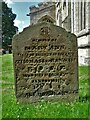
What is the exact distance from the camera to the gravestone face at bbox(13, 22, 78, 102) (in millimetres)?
6262

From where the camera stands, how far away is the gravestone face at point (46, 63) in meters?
6.26

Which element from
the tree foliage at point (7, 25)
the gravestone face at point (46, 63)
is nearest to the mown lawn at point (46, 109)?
the gravestone face at point (46, 63)

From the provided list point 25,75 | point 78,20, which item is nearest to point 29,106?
point 25,75

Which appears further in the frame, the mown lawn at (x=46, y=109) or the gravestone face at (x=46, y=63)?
the gravestone face at (x=46, y=63)

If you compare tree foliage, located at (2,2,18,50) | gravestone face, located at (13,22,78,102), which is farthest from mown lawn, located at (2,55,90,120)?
tree foliage, located at (2,2,18,50)

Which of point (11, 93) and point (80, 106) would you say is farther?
point (11, 93)

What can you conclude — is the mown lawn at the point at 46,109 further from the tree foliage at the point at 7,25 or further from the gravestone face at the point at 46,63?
the tree foliage at the point at 7,25

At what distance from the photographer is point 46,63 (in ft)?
20.7

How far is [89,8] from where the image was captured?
16.1 metres

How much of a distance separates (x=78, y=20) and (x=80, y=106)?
14.8 m

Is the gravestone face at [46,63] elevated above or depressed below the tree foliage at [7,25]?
below

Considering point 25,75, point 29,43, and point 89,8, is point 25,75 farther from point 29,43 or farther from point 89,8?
point 89,8

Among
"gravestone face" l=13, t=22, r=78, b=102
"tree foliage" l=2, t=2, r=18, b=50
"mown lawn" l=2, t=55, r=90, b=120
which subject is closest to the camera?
"mown lawn" l=2, t=55, r=90, b=120

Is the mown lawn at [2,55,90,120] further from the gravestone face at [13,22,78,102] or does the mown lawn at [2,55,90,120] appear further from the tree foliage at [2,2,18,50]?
the tree foliage at [2,2,18,50]
